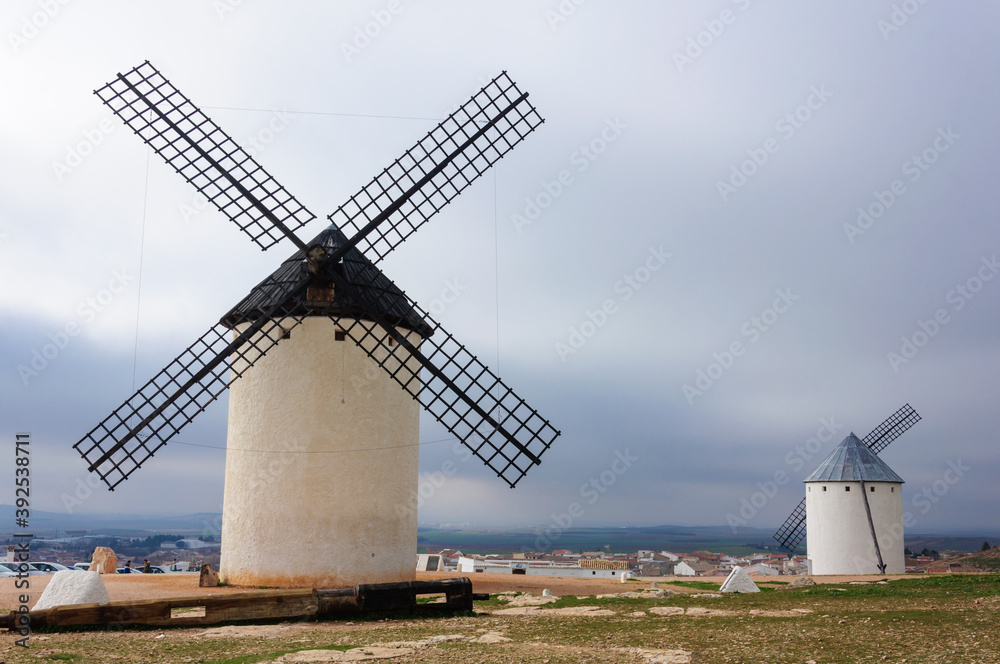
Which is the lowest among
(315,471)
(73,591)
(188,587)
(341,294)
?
(188,587)

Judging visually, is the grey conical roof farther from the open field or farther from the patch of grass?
the patch of grass

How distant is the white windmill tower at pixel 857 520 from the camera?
2588cm

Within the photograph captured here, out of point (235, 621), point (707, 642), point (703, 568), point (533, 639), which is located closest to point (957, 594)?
point (707, 642)

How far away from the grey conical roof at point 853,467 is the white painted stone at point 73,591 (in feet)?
72.5

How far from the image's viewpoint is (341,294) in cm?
1603

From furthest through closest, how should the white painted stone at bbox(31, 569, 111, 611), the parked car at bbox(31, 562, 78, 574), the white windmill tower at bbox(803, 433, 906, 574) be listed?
1. the white windmill tower at bbox(803, 433, 906, 574)
2. the parked car at bbox(31, 562, 78, 574)
3. the white painted stone at bbox(31, 569, 111, 611)

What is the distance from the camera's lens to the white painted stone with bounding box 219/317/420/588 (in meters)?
15.6

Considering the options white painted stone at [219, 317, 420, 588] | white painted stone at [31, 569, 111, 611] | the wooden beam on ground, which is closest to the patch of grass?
the wooden beam on ground

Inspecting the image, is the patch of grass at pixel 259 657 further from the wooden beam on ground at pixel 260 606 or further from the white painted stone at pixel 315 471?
the white painted stone at pixel 315 471

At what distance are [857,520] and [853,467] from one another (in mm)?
1657

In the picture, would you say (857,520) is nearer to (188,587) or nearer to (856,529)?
(856,529)

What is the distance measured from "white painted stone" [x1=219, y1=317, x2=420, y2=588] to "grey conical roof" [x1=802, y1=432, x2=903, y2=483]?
16.1 m

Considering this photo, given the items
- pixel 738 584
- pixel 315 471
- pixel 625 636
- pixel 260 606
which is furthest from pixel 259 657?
pixel 738 584

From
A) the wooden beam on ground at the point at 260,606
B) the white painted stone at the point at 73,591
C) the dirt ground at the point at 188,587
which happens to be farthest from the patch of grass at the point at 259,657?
the dirt ground at the point at 188,587
